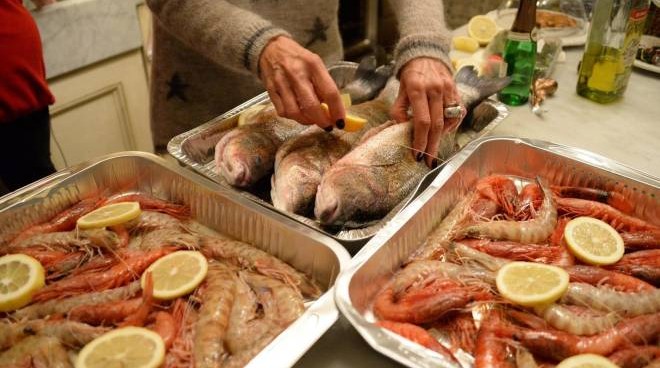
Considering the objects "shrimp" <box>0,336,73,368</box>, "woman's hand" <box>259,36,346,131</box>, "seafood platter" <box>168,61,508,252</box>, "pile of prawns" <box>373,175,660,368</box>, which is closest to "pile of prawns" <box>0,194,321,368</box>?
"shrimp" <box>0,336,73,368</box>

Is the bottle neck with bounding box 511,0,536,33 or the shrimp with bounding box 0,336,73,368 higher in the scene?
the bottle neck with bounding box 511,0,536,33

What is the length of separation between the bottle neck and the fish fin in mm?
207

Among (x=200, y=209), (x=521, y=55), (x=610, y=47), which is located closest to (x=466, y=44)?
(x=521, y=55)

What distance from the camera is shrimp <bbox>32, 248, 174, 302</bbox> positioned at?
125cm

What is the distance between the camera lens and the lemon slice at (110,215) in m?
1.42

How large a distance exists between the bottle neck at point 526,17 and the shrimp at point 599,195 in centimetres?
69

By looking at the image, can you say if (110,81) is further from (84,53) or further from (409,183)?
(409,183)

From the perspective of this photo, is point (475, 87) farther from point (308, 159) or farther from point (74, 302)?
point (74, 302)

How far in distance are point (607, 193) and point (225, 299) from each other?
109cm

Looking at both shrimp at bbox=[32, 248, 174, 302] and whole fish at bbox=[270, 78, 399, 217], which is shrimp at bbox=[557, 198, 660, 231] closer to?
whole fish at bbox=[270, 78, 399, 217]

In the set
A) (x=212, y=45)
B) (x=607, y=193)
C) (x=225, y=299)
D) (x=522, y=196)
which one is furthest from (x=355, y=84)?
(x=225, y=299)

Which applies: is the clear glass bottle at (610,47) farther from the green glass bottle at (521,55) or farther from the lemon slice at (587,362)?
the lemon slice at (587,362)

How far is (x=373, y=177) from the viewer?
57.8 inches

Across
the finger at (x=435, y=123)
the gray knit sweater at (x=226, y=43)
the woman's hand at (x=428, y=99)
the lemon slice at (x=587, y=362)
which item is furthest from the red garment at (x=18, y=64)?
the lemon slice at (x=587, y=362)
